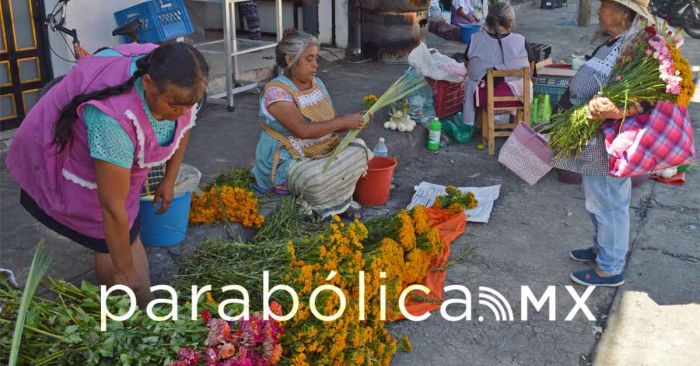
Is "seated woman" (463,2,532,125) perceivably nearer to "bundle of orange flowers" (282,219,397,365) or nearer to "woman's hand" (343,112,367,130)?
"woman's hand" (343,112,367,130)

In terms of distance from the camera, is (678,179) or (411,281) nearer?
(411,281)

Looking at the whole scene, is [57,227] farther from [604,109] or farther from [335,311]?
[604,109]

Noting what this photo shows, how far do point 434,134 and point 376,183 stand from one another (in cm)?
156

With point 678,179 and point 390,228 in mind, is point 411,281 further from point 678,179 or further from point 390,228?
point 678,179

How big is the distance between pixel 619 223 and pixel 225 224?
2.08 meters

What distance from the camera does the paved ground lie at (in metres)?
3.42

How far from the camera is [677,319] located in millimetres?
3646

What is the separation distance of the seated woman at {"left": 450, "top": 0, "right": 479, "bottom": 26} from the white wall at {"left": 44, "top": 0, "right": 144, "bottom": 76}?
5.87m

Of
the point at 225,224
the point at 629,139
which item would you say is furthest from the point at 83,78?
the point at 629,139

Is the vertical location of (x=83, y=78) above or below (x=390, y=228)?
above

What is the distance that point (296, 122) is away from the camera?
414 cm

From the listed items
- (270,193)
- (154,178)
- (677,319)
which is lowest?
(677,319)

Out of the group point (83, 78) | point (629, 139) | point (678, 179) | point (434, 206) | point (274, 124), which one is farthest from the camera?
point (678, 179)

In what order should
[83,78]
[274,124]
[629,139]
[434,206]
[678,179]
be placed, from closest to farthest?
[83,78], [629,139], [274,124], [434,206], [678,179]
